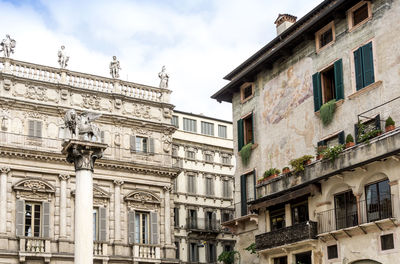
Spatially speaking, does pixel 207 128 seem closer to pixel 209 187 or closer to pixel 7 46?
pixel 209 187

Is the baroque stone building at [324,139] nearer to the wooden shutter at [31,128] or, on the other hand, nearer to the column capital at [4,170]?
the wooden shutter at [31,128]

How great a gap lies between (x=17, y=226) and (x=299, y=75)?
23328mm

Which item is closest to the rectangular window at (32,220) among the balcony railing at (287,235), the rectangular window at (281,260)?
the balcony railing at (287,235)

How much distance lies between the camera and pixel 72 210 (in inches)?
2141

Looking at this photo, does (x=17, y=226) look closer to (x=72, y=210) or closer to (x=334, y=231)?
(x=72, y=210)

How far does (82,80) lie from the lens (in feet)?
189

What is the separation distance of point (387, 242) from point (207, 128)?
39.3 meters

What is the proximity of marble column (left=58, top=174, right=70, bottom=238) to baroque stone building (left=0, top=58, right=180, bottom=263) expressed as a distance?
74 mm

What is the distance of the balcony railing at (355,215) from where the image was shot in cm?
3366

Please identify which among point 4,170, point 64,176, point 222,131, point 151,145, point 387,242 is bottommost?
point 387,242

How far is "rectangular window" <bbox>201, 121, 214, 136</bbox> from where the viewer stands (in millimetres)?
71000

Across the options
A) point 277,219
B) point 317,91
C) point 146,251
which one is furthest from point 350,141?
point 146,251

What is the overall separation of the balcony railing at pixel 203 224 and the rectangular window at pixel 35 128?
17.7m

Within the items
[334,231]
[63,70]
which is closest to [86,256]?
[334,231]
